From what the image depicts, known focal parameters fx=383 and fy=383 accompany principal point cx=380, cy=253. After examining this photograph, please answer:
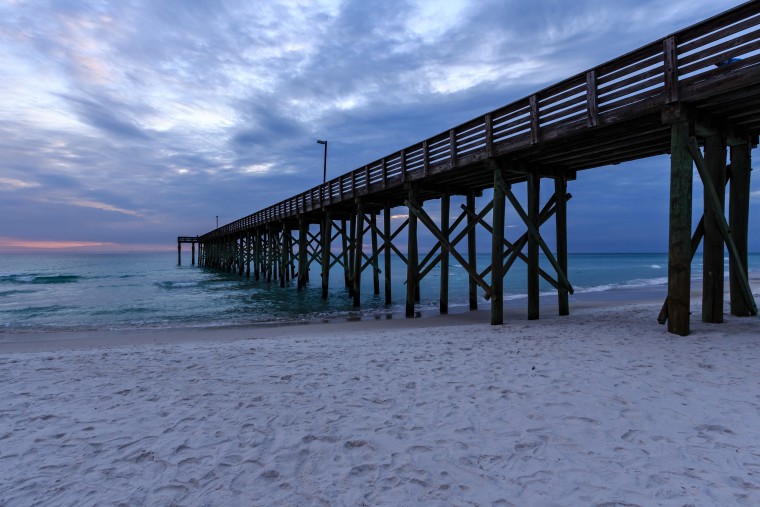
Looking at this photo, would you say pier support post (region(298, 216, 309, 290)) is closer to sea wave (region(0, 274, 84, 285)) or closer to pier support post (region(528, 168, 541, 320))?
pier support post (region(528, 168, 541, 320))

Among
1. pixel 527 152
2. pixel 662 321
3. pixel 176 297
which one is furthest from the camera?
pixel 176 297

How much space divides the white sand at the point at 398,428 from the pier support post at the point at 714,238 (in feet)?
4.37

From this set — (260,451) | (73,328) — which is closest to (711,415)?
(260,451)

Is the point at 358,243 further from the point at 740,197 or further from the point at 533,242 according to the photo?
the point at 740,197

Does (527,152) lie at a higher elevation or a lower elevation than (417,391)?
higher

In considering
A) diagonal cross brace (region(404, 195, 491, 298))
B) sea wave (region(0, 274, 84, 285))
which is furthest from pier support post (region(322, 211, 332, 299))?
sea wave (region(0, 274, 84, 285))

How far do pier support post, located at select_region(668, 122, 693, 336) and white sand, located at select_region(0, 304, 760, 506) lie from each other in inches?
29.7

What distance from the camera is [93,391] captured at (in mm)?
4555

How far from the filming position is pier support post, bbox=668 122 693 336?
5.93 metres

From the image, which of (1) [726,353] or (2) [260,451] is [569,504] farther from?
(1) [726,353]

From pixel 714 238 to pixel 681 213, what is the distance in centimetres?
150

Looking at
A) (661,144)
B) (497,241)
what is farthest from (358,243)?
(661,144)

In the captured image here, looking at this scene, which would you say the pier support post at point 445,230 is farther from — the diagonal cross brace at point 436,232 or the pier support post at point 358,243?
the pier support post at point 358,243

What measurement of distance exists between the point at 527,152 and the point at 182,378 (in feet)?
25.3
